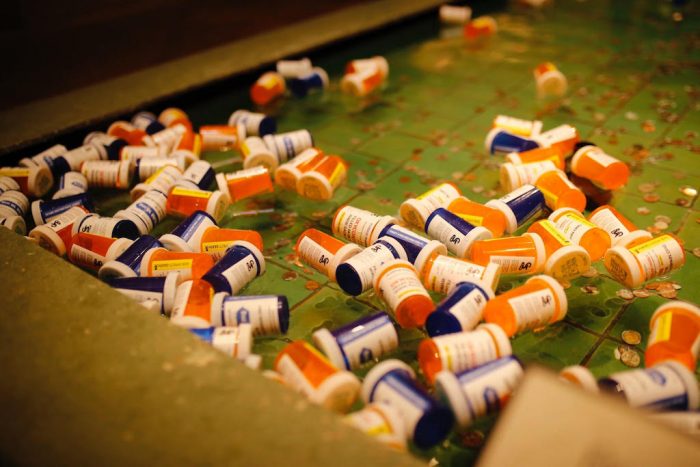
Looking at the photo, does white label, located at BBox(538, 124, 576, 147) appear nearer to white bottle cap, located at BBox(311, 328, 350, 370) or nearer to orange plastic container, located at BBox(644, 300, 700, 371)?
orange plastic container, located at BBox(644, 300, 700, 371)

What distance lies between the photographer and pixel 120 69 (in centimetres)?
429

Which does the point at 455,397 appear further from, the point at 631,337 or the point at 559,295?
the point at 631,337

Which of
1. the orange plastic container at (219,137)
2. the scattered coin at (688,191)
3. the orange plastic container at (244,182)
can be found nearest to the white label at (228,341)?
the orange plastic container at (244,182)

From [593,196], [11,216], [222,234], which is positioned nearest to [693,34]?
[593,196]

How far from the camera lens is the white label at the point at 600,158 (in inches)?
101

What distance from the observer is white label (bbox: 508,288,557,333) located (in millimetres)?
1812

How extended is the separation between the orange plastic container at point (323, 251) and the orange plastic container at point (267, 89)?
65.2 inches

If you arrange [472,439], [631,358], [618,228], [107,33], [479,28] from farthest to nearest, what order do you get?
[107,33] < [479,28] < [618,228] < [631,358] < [472,439]

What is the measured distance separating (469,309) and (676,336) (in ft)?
1.92

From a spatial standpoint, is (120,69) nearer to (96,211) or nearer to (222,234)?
A: (96,211)

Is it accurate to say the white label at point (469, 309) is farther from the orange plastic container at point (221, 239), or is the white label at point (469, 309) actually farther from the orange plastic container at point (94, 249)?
the orange plastic container at point (94, 249)

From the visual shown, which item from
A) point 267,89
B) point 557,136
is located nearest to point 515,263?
point 557,136

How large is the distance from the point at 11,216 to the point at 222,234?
34.5 inches

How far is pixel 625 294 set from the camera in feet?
6.74
